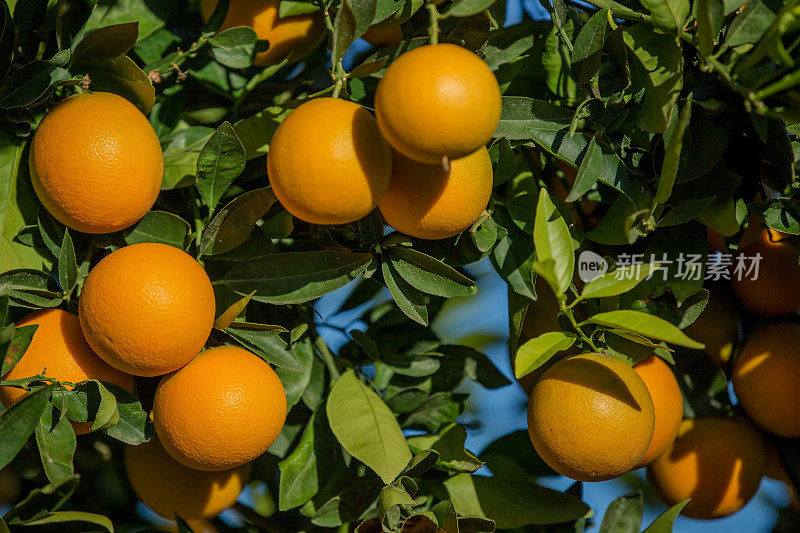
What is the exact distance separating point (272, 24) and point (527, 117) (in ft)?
1.28

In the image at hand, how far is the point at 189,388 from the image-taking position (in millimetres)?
841

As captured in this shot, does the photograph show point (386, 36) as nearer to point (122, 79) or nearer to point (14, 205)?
point (122, 79)

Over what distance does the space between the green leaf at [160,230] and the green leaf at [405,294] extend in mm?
265

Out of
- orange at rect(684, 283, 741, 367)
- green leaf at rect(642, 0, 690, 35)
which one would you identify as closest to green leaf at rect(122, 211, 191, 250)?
green leaf at rect(642, 0, 690, 35)

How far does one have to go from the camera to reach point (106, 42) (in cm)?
87

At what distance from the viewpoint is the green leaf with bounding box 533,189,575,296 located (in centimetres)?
82

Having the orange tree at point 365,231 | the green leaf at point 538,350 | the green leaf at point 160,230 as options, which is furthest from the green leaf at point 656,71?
the green leaf at point 160,230

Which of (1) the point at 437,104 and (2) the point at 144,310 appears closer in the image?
(1) the point at 437,104

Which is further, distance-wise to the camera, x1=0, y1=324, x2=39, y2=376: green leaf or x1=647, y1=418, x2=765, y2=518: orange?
x1=647, y1=418, x2=765, y2=518: orange

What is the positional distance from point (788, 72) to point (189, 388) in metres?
0.75

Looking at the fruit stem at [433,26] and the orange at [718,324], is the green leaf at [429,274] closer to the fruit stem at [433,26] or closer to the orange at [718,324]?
the fruit stem at [433,26]

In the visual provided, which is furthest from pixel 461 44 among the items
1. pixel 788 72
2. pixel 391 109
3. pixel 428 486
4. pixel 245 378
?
pixel 428 486

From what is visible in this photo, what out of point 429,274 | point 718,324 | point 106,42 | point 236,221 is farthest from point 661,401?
point 106,42

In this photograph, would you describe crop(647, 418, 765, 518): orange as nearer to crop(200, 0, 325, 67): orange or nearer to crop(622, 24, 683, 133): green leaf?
crop(622, 24, 683, 133): green leaf
